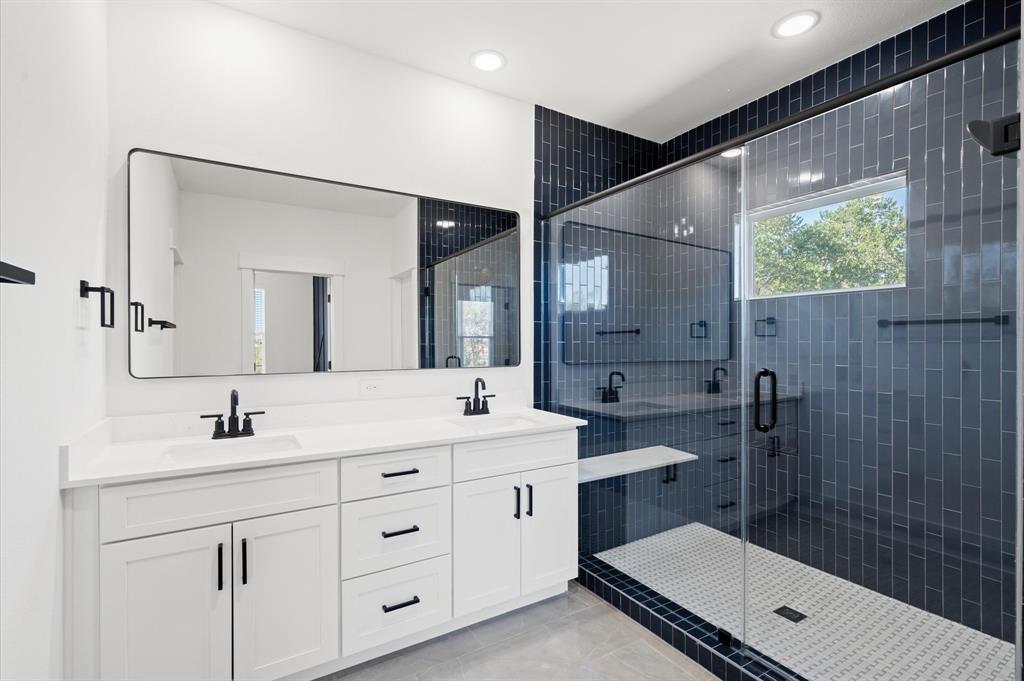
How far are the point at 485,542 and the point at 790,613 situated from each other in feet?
4.28

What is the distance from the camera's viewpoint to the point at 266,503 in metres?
1.64

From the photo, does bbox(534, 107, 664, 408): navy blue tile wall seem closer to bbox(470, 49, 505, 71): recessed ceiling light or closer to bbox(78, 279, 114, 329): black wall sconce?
bbox(470, 49, 505, 71): recessed ceiling light

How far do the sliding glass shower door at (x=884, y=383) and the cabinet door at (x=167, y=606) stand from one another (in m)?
1.95

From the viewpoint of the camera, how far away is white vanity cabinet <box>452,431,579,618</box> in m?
2.04

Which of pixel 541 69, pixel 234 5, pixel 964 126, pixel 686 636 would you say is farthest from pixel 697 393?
pixel 234 5

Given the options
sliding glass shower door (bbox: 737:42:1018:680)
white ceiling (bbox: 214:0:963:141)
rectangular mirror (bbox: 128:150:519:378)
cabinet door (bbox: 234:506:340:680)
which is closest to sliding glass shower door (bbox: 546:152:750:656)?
sliding glass shower door (bbox: 737:42:1018:680)

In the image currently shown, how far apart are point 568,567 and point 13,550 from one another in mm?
2004

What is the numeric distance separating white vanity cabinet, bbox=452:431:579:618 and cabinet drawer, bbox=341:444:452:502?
76 millimetres

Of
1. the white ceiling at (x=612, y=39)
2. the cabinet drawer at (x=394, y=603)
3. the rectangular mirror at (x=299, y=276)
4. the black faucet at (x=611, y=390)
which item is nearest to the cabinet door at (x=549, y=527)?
the cabinet drawer at (x=394, y=603)

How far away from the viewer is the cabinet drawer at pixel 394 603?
5.83 ft

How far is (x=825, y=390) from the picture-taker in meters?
1.97

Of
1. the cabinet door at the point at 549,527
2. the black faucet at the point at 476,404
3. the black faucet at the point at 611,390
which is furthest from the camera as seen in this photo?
the black faucet at the point at 611,390

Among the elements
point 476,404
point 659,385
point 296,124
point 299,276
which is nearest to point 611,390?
point 659,385

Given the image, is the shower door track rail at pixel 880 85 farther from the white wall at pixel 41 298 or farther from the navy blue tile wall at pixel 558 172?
the white wall at pixel 41 298
